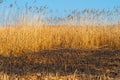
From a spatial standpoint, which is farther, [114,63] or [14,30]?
[14,30]

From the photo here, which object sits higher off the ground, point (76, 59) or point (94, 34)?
point (94, 34)

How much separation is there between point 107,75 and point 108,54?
244cm

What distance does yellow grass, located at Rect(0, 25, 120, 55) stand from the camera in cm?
1038

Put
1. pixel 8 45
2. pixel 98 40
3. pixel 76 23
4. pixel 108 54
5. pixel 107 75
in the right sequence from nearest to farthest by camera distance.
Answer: pixel 107 75, pixel 108 54, pixel 8 45, pixel 98 40, pixel 76 23

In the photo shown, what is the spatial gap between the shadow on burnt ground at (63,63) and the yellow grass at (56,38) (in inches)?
46.6

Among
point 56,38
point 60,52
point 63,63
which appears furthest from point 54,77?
point 56,38

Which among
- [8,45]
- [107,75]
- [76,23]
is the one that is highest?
[76,23]

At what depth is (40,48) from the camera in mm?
10750

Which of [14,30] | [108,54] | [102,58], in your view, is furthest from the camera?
[14,30]

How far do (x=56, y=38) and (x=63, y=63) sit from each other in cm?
402

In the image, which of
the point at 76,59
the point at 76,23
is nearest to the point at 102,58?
the point at 76,59

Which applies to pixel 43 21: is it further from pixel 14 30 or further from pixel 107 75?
pixel 107 75

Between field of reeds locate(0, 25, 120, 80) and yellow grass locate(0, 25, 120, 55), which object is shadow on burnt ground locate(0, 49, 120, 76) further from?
yellow grass locate(0, 25, 120, 55)

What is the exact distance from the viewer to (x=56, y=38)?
1178 centimetres
